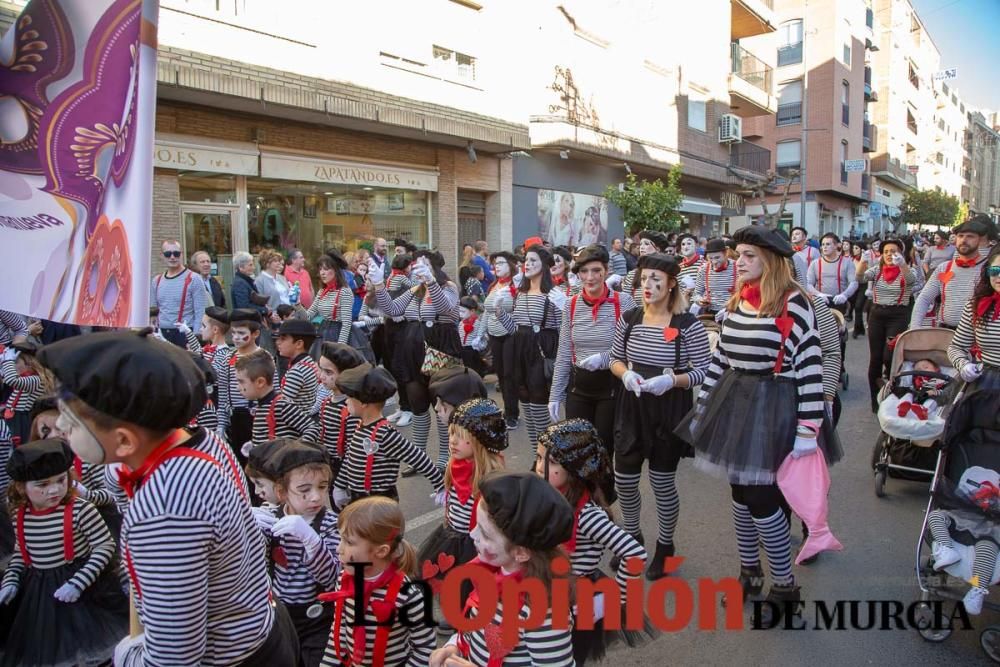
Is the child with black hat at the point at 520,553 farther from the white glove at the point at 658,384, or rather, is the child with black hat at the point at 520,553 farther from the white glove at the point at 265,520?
the white glove at the point at 658,384

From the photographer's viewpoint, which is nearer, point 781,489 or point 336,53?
point 781,489

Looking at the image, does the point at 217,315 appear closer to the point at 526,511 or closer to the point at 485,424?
the point at 485,424

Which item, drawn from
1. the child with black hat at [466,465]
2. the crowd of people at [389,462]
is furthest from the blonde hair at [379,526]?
the child with black hat at [466,465]

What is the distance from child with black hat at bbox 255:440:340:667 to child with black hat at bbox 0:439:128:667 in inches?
41.6

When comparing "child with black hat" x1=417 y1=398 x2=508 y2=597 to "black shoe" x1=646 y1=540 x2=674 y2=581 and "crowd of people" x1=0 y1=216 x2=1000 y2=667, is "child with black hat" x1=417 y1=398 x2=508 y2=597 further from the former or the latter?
"black shoe" x1=646 y1=540 x2=674 y2=581

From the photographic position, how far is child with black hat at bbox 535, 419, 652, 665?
2.61 meters

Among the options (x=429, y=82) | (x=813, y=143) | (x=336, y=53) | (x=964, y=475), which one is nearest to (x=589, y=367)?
(x=964, y=475)

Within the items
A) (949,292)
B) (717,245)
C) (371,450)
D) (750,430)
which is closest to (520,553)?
(371,450)

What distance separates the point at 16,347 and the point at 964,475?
21.7 feet

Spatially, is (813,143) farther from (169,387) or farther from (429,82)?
(169,387)

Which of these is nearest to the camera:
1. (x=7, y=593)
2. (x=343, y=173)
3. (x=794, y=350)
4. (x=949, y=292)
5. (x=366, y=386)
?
(x=7, y=593)

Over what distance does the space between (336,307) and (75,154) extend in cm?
552

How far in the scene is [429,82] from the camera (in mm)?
16172

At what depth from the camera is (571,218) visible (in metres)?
21.7
